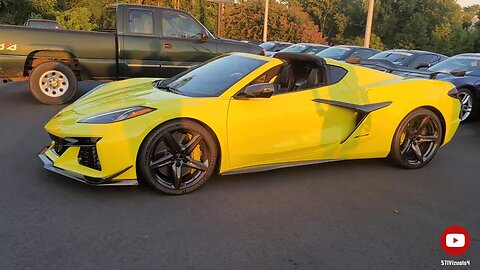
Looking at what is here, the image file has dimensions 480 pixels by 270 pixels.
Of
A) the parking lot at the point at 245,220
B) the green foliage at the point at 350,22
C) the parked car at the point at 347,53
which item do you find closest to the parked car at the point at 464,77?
the parking lot at the point at 245,220

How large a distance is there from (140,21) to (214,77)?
4.77 m

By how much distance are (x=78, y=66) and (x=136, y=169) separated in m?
5.18

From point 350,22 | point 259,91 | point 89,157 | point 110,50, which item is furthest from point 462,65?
point 350,22

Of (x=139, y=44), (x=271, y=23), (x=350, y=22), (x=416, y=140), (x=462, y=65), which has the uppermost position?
(x=350, y=22)

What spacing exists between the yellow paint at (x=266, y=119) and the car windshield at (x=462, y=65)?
14.2 ft

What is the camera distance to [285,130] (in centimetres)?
457

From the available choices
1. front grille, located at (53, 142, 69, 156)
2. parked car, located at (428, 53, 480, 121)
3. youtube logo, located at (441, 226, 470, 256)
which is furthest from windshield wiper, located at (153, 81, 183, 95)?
parked car, located at (428, 53, 480, 121)

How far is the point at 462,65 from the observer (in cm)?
974

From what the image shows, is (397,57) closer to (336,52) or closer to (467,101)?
(336,52)

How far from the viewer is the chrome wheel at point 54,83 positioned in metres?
8.36

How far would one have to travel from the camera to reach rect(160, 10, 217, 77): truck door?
30.3ft

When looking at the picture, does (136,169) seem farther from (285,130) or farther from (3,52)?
(3,52)

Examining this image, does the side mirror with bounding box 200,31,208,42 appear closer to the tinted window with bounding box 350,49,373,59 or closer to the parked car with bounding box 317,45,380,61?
the parked car with bounding box 317,45,380,61

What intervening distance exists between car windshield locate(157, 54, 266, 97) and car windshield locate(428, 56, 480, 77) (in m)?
6.16
